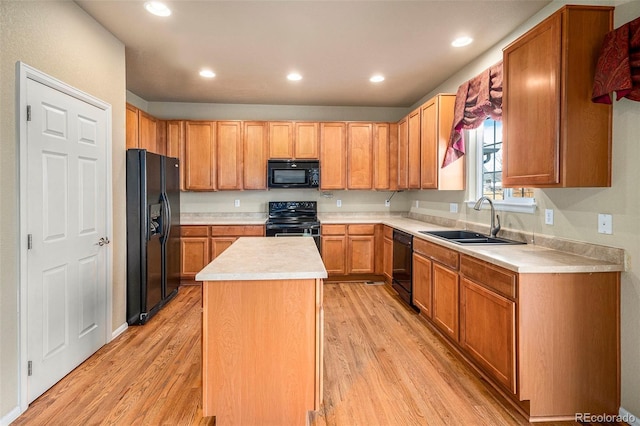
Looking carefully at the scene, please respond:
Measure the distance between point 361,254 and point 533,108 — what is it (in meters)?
3.07

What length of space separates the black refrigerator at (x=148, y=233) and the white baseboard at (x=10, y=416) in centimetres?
125

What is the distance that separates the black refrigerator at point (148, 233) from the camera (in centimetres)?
313

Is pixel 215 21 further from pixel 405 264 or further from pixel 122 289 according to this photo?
pixel 405 264

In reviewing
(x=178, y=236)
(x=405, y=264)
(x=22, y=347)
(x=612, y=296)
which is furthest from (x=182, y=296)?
(x=612, y=296)

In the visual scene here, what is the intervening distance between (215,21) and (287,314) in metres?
2.40

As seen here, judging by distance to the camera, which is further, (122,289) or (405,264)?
(405,264)

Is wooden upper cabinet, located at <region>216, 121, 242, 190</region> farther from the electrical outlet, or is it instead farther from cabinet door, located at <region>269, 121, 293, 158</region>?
the electrical outlet

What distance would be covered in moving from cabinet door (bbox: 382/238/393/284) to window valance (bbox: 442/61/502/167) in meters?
1.37

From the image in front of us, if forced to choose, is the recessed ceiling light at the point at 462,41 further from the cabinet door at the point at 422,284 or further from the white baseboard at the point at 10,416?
the white baseboard at the point at 10,416

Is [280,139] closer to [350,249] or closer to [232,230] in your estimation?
[232,230]

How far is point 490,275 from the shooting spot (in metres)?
2.13

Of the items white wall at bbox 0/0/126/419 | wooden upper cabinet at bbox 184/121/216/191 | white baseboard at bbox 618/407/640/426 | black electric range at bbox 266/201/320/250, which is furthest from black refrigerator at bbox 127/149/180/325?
white baseboard at bbox 618/407/640/426

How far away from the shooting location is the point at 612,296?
6.07 feet

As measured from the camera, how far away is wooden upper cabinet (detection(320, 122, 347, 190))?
4.89 meters
